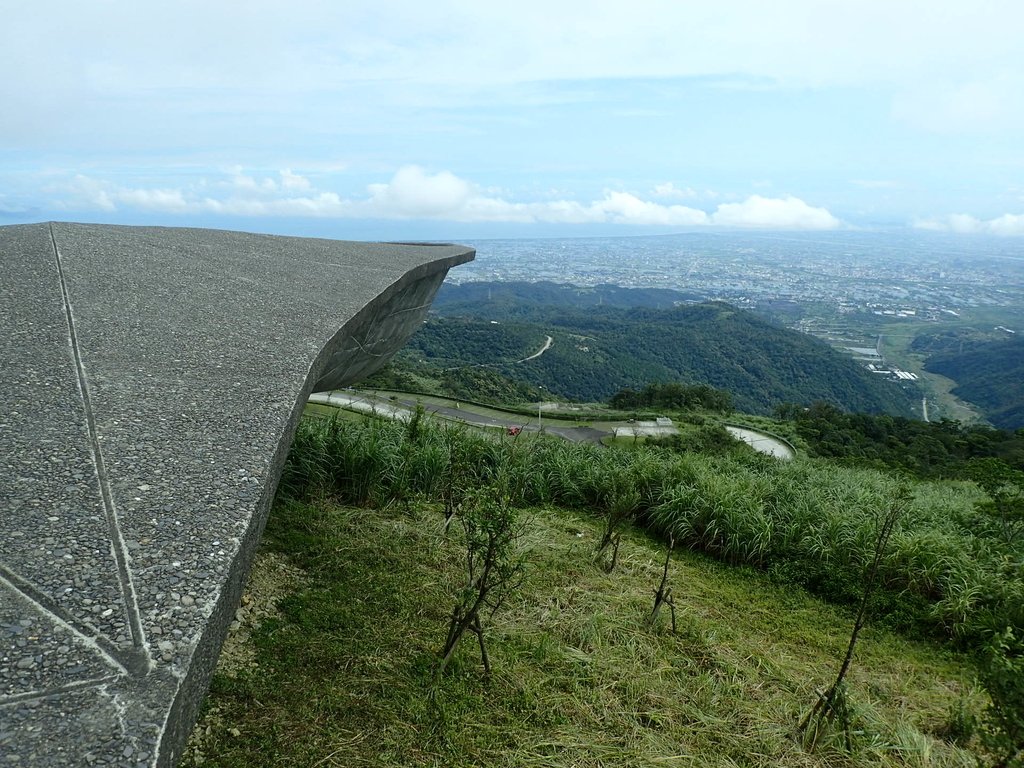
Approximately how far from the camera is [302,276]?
5762mm

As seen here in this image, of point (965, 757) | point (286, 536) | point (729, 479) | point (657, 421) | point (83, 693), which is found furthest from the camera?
point (657, 421)

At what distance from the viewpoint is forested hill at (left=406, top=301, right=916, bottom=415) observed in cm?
5653

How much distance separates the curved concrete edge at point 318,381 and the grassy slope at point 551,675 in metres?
1.32

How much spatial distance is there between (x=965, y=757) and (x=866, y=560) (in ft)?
8.22

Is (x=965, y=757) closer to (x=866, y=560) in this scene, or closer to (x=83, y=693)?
(x=866, y=560)

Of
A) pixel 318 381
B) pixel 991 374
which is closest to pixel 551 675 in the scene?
pixel 318 381

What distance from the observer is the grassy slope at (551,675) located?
3.34 m

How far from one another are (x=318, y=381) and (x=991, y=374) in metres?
88.3

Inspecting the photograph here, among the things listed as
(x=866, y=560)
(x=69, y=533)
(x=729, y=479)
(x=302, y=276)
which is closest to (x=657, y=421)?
(x=729, y=479)

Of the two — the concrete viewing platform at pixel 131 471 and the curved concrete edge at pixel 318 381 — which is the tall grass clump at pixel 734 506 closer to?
the curved concrete edge at pixel 318 381

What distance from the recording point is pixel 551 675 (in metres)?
3.98

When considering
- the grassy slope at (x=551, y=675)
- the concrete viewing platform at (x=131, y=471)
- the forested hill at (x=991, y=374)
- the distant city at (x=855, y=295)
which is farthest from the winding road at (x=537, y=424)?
the distant city at (x=855, y=295)

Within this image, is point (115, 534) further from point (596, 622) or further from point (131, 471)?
point (596, 622)

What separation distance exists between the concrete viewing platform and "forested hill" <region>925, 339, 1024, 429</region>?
6130 centimetres
